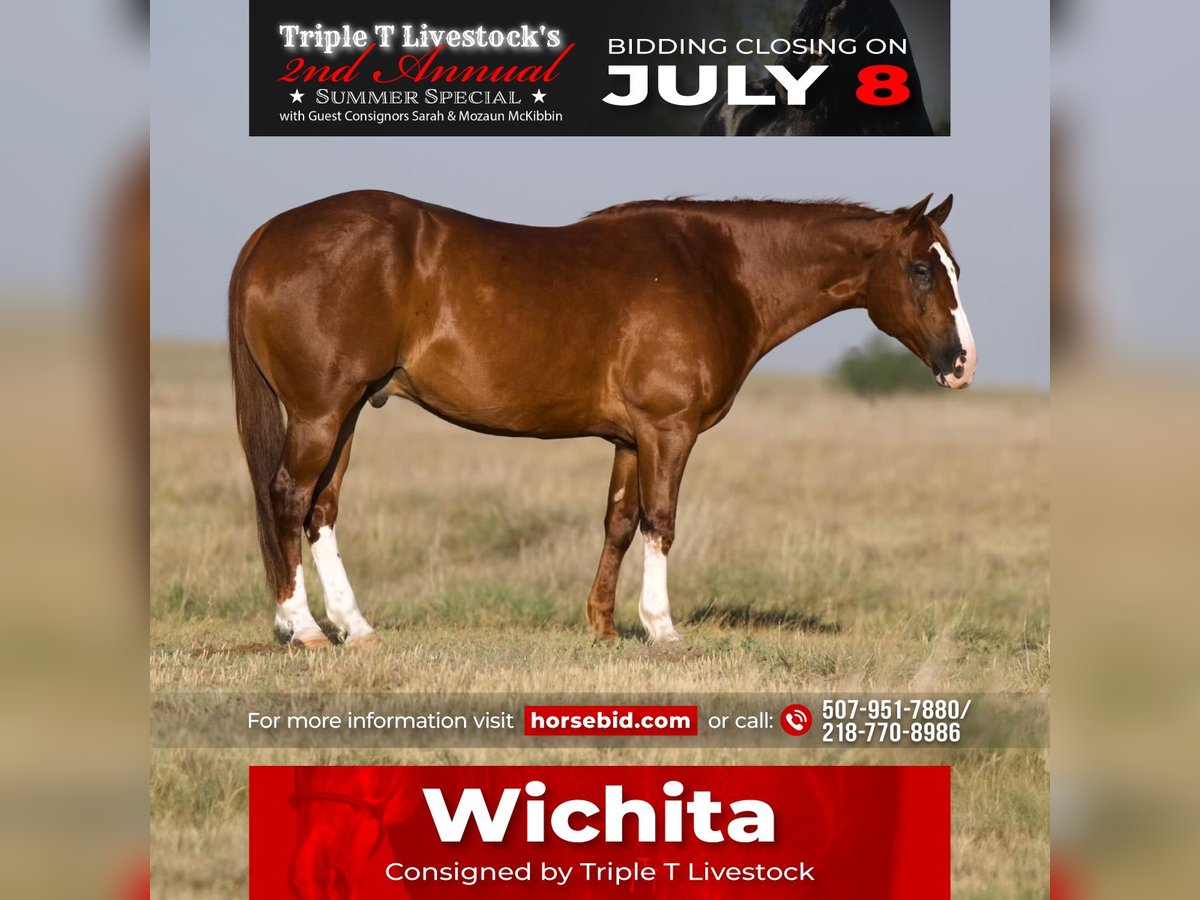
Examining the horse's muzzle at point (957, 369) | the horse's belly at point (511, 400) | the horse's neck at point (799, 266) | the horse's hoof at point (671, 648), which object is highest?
the horse's neck at point (799, 266)

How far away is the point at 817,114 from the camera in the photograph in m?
6.55

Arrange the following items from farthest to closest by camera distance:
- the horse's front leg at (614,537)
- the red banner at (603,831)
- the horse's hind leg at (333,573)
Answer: the horse's front leg at (614,537)
the horse's hind leg at (333,573)
the red banner at (603,831)

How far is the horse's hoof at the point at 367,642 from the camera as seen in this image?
7598 mm

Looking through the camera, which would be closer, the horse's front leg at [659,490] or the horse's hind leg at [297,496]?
the horse's hind leg at [297,496]

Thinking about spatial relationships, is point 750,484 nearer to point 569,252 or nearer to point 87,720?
point 569,252

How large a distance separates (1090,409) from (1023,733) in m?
1.89

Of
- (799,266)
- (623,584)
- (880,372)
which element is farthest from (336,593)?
(880,372)

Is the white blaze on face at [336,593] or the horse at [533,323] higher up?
the horse at [533,323]

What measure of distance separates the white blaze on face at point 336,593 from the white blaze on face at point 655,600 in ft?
5.51

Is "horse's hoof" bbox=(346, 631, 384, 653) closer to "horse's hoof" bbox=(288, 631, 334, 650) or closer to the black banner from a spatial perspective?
"horse's hoof" bbox=(288, 631, 334, 650)

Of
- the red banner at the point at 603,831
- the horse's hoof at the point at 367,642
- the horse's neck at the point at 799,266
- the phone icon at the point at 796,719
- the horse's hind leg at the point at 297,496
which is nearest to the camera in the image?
the red banner at the point at 603,831

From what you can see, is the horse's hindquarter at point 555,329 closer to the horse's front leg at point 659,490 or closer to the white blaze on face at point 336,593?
the horse's front leg at point 659,490

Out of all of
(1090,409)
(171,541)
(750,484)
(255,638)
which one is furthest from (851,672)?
(750,484)

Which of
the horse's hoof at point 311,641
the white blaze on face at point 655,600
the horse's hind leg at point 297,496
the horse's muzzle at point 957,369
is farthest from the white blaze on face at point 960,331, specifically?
the horse's hoof at point 311,641
